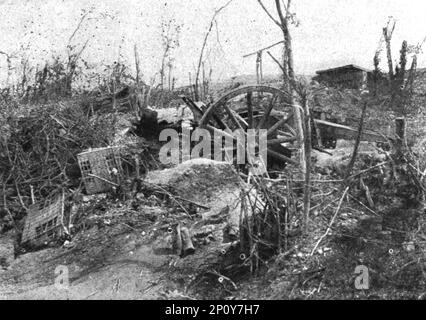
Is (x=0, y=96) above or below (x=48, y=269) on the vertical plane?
above

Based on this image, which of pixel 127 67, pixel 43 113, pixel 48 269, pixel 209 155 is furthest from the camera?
pixel 127 67

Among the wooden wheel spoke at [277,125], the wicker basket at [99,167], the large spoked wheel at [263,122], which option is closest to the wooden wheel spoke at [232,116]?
the large spoked wheel at [263,122]

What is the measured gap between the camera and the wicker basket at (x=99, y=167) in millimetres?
8062

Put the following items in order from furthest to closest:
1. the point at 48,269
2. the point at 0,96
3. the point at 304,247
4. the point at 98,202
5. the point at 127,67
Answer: the point at 127,67, the point at 0,96, the point at 98,202, the point at 48,269, the point at 304,247

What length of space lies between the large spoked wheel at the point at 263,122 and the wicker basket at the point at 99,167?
4.75 feet

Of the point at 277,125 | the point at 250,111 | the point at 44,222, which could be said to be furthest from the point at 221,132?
the point at 44,222

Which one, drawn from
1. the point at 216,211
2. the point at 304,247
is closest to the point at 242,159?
the point at 216,211

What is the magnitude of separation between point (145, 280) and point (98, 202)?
2376mm

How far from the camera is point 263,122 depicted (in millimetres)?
8484

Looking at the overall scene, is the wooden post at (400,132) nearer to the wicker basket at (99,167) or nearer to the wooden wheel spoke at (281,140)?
the wooden wheel spoke at (281,140)

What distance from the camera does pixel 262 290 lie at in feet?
16.3

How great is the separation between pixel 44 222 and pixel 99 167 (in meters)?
1.21

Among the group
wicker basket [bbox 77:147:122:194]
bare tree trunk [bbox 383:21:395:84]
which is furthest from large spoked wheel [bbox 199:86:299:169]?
bare tree trunk [bbox 383:21:395:84]
